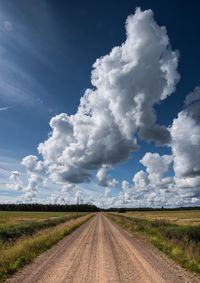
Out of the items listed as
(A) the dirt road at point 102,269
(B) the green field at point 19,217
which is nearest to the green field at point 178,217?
(B) the green field at point 19,217

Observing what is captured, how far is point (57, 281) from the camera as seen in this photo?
10984 mm

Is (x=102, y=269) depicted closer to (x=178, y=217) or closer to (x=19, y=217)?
(x=178, y=217)

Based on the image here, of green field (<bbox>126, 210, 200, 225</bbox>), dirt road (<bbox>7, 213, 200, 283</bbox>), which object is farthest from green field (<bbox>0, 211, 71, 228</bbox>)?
dirt road (<bbox>7, 213, 200, 283</bbox>)

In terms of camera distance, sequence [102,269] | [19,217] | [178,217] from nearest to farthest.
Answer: [102,269] → [178,217] → [19,217]

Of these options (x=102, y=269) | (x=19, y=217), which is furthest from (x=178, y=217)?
(x=102, y=269)

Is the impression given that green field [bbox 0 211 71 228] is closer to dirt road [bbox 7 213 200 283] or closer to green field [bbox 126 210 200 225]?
green field [bbox 126 210 200 225]

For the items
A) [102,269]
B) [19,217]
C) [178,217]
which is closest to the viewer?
[102,269]

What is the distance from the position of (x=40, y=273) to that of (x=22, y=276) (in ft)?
2.70

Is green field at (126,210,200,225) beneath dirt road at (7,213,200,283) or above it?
above

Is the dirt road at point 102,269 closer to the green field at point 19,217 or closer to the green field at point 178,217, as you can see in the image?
the green field at point 19,217

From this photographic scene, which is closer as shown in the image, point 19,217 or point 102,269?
point 102,269

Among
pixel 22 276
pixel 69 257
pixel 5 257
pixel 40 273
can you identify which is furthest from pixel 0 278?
pixel 69 257

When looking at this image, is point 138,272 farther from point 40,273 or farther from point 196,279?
point 40,273

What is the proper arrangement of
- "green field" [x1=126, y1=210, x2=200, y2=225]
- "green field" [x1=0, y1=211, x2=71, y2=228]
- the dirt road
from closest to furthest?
the dirt road, "green field" [x1=126, y1=210, x2=200, y2=225], "green field" [x1=0, y1=211, x2=71, y2=228]
